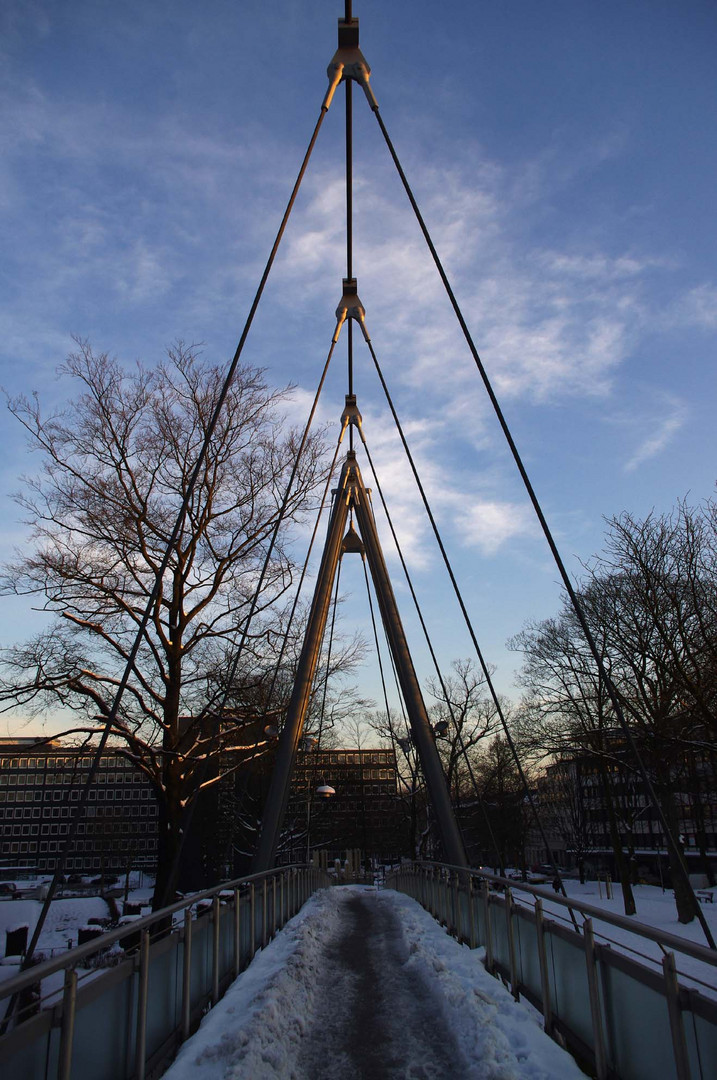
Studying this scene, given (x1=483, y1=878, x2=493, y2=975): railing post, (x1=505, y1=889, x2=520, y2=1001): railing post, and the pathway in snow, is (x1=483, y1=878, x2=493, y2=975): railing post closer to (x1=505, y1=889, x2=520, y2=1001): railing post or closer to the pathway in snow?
the pathway in snow

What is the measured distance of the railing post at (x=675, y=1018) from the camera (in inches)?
123

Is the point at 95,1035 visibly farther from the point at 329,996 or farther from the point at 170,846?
the point at 170,846

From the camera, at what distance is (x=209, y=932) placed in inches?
238

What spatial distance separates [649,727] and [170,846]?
421 inches

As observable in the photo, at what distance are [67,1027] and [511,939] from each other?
4.00m

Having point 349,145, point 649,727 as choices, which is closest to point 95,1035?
point 349,145

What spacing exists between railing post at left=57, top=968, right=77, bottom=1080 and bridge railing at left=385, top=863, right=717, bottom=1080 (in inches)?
99.0

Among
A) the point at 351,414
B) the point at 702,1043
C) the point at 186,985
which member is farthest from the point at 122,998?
the point at 351,414

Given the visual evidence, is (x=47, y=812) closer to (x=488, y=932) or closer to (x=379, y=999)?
(x=488, y=932)

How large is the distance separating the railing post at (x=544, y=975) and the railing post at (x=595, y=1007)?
912mm

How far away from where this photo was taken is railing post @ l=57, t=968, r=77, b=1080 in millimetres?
3156

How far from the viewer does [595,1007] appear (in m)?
4.09

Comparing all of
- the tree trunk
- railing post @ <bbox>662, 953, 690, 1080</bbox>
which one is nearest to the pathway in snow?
railing post @ <bbox>662, 953, 690, 1080</bbox>

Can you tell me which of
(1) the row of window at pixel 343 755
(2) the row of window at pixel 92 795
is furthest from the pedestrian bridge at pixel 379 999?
(2) the row of window at pixel 92 795
